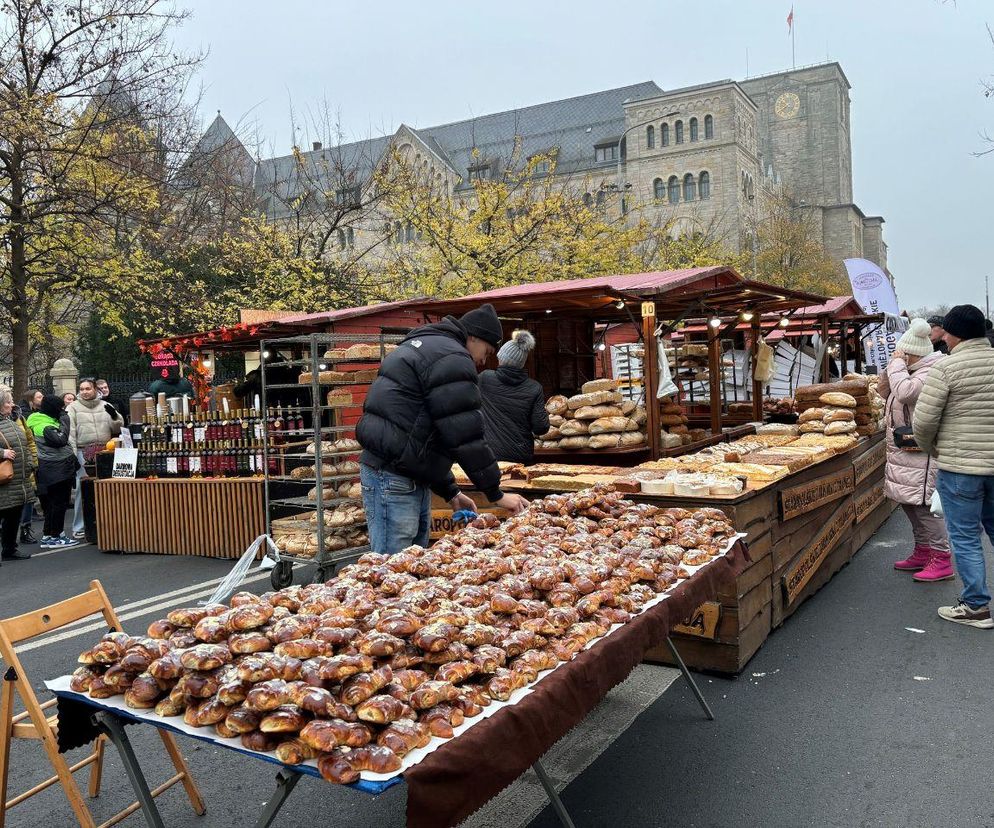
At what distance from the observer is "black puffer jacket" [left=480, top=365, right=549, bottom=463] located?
6.97 meters

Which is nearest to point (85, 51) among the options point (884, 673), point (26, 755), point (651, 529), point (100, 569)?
point (100, 569)

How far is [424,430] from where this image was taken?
4.43 m

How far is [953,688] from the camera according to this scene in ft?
14.7

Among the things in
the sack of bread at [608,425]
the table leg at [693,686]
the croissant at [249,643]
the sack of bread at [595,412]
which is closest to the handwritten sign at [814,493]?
the table leg at [693,686]

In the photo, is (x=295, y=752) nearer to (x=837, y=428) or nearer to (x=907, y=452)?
(x=907, y=452)

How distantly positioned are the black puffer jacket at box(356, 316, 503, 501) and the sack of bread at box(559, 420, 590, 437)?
343cm

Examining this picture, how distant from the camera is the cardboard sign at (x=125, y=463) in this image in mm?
9305

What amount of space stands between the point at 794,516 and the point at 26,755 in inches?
200

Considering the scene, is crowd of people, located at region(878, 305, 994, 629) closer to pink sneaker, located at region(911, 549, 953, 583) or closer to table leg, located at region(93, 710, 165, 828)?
pink sneaker, located at region(911, 549, 953, 583)

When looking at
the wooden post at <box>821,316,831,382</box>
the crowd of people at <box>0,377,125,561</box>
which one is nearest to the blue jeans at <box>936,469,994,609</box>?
the wooden post at <box>821,316,831,382</box>

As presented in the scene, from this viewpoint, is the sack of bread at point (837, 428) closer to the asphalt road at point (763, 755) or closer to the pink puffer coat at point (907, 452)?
the pink puffer coat at point (907, 452)

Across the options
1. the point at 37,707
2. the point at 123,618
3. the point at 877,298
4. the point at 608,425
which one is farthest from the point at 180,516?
the point at 877,298

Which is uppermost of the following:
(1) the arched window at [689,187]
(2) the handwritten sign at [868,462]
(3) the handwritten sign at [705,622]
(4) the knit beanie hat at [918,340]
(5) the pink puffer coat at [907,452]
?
(1) the arched window at [689,187]

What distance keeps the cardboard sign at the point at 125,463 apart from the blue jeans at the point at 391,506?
5.82 metres
